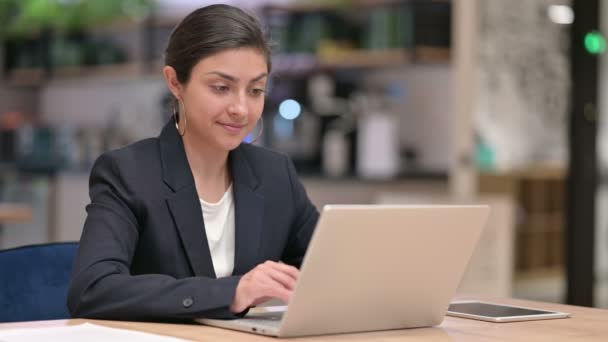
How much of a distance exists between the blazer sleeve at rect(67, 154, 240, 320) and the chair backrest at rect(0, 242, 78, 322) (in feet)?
0.57

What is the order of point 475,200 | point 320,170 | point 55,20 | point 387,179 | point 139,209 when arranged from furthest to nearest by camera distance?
point 55,20
point 320,170
point 387,179
point 475,200
point 139,209

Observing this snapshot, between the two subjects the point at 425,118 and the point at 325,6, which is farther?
the point at 325,6

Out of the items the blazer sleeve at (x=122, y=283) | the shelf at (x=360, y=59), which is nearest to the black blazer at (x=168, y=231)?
the blazer sleeve at (x=122, y=283)

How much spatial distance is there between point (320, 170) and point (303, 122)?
1.07 feet

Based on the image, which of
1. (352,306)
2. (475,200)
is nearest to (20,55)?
(475,200)

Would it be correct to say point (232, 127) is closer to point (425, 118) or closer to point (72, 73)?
point (425, 118)

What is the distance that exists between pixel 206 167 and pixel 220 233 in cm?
13

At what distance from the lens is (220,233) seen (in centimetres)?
191

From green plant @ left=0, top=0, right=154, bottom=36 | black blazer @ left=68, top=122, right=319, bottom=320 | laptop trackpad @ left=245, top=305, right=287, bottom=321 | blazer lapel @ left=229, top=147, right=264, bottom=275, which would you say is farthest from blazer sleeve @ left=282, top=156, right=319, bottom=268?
green plant @ left=0, top=0, right=154, bottom=36

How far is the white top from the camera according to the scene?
189 centimetres

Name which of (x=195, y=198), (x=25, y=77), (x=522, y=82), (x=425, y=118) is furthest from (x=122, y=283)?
(x=25, y=77)

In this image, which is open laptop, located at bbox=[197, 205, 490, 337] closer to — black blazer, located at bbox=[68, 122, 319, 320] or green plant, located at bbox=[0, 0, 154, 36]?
black blazer, located at bbox=[68, 122, 319, 320]

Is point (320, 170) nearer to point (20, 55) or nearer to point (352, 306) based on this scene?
point (20, 55)

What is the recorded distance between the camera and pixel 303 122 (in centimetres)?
552
